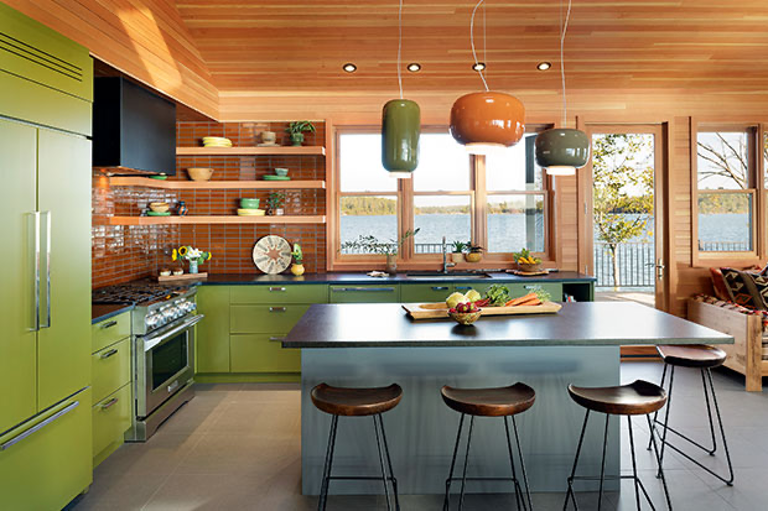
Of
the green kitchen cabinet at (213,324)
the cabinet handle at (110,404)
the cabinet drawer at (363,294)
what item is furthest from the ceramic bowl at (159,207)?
the cabinet handle at (110,404)

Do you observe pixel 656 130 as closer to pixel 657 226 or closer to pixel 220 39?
pixel 657 226

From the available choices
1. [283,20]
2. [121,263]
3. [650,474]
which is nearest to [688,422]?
[650,474]

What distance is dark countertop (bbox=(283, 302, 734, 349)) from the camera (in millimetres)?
2504

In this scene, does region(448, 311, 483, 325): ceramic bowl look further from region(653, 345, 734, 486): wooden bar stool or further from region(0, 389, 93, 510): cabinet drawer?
region(0, 389, 93, 510): cabinet drawer

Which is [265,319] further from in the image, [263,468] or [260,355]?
[263,468]

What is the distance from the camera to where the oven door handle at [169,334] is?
3.68 meters

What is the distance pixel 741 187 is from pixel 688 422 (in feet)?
10.0

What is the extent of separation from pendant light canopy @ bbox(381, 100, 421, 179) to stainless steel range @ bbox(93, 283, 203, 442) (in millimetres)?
2205

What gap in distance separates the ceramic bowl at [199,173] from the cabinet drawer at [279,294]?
1223mm

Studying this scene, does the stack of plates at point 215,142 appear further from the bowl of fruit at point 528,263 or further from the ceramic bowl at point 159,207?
the bowl of fruit at point 528,263

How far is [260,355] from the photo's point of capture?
16.2 feet

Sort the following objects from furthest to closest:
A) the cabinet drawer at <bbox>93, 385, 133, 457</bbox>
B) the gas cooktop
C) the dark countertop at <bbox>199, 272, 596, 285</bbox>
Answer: the dark countertop at <bbox>199, 272, 596, 285</bbox>, the gas cooktop, the cabinet drawer at <bbox>93, 385, 133, 457</bbox>

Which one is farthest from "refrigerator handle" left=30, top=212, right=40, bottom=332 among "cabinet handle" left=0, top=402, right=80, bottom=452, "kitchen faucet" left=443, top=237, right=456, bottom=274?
"kitchen faucet" left=443, top=237, right=456, bottom=274

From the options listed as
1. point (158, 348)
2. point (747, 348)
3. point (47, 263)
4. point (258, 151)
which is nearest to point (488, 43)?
point (258, 151)
